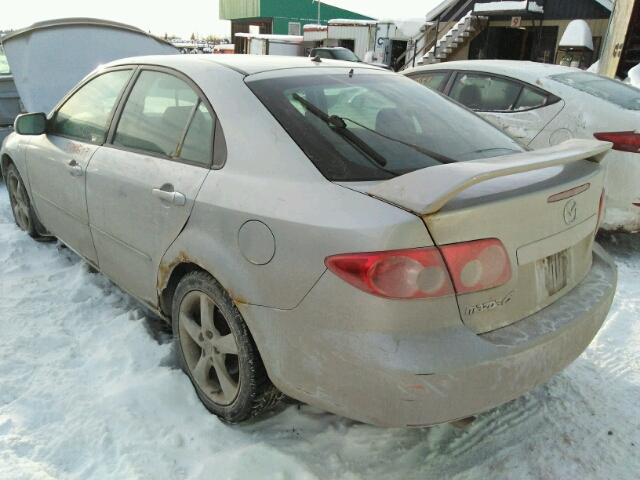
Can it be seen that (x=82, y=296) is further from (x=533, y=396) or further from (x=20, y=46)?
(x=20, y=46)

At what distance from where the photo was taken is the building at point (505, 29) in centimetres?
1883

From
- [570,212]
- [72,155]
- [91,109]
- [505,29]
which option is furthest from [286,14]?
[570,212]

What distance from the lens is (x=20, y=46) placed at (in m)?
5.84

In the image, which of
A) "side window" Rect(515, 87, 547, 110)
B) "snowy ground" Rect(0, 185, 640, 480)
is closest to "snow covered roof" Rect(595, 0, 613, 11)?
"side window" Rect(515, 87, 547, 110)

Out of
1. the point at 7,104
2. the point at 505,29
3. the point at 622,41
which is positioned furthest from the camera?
the point at 505,29

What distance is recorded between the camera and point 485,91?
210 inches

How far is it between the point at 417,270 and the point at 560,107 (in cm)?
373

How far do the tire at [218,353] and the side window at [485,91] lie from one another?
12.8ft

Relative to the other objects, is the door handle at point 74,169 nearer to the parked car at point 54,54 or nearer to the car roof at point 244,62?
the car roof at point 244,62

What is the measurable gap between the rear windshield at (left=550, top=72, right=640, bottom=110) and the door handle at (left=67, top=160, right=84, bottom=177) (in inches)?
162

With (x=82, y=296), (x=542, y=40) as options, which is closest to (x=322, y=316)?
(x=82, y=296)

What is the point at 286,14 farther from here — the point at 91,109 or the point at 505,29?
the point at 91,109

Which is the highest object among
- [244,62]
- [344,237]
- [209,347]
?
[244,62]

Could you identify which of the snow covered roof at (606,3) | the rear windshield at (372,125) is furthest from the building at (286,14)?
the rear windshield at (372,125)
